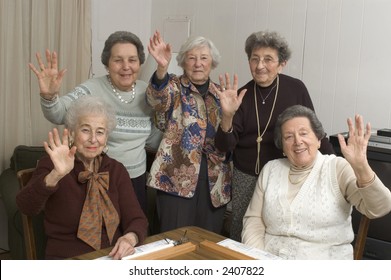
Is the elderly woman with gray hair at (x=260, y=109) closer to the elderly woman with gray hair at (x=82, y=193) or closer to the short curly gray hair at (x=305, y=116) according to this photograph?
the short curly gray hair at (x=305, y=116)

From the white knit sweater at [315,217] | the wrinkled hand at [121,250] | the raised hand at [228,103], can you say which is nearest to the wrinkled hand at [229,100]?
the raised hand at [228,103]

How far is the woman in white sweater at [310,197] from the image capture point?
1608mm

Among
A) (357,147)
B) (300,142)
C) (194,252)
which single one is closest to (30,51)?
(300,142)

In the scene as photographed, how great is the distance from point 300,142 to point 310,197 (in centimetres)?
22

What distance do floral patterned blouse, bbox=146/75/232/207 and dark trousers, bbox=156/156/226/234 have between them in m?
0.03

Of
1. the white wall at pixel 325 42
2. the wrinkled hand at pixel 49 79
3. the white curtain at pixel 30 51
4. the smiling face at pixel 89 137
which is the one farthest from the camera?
the white curtain at pixel 30 51

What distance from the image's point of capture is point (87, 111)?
185 centimetres

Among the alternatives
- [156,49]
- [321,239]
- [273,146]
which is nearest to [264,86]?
[273,146]

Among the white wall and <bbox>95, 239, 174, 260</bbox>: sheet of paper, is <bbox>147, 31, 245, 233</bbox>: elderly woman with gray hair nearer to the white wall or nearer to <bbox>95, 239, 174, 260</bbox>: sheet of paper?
<bbox>95, 239, 174, 260</bbox>: sheet of paper

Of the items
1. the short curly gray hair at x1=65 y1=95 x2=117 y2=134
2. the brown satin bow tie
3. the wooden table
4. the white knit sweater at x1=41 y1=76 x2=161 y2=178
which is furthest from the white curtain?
the wooden table

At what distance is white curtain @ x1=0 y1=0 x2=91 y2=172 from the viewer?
2955 millimetres

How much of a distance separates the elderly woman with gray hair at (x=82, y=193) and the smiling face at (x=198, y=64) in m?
0.50

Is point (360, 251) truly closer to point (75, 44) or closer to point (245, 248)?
point (245, 248)
